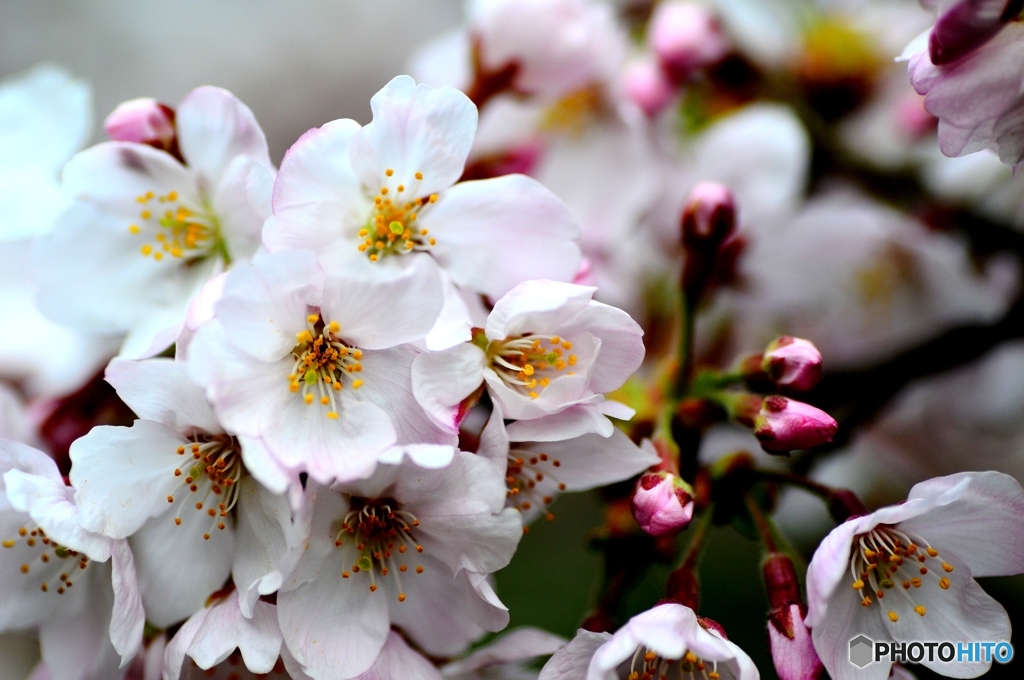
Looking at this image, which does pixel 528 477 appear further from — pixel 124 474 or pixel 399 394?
pixel 124 474

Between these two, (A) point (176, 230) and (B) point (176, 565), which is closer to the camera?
(B) point (176, 565)

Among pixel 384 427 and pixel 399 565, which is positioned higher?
pixel 384 427

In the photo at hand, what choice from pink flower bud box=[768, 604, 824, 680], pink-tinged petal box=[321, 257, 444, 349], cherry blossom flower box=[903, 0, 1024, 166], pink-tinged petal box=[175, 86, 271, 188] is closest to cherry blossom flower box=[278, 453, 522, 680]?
pink-tinged petal box=[321, 257, 444, 349]

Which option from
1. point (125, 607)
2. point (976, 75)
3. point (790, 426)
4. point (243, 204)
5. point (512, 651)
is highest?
point (976, 75)

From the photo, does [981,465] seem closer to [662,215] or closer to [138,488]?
[662,215]

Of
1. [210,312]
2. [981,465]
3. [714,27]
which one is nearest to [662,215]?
[714,27]

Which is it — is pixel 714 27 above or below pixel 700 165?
above

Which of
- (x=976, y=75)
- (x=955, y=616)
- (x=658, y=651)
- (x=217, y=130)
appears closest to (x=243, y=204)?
(x=217, y=130)

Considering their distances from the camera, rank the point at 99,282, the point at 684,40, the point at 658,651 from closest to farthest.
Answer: the point at 658,651 < the point at 99,282 < the point at 684,40
